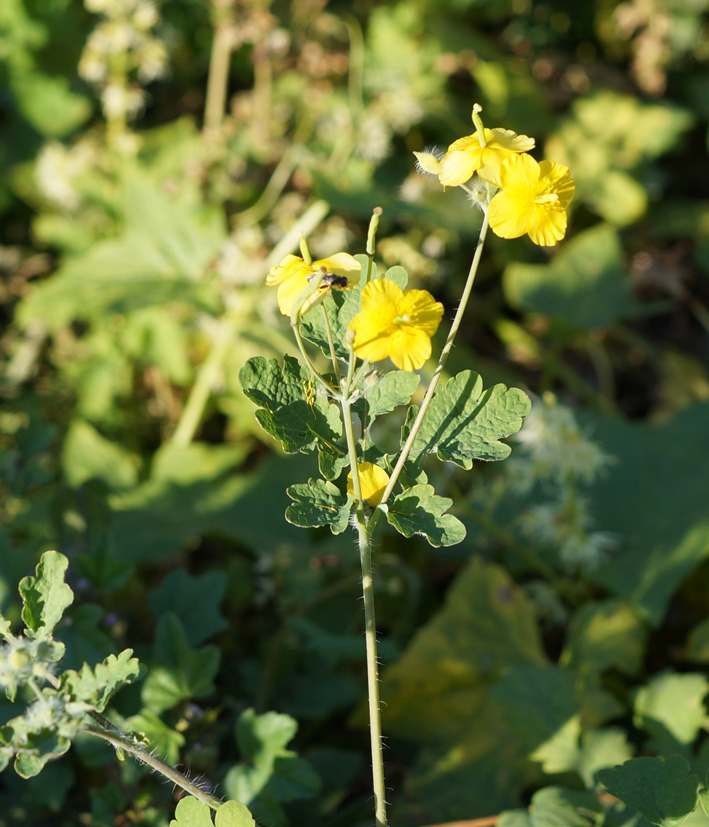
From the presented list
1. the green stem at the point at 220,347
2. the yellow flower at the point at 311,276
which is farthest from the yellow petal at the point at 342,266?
the green stem at the point at 220,347

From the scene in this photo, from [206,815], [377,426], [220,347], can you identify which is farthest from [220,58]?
[206,815]

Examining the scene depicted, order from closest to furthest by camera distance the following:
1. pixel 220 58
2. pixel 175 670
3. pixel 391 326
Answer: pixel 391 326 < pixel 175 670 < pixel 220 58

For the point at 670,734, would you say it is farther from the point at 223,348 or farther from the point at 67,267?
the point at 67,267

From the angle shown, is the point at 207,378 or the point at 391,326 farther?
the point at 207,378

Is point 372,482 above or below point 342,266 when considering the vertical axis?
below

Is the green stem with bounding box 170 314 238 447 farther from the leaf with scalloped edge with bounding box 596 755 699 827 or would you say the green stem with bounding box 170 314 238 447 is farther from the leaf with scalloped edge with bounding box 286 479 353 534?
the leaf with scalloped edge with bounding box 596 755 699 827

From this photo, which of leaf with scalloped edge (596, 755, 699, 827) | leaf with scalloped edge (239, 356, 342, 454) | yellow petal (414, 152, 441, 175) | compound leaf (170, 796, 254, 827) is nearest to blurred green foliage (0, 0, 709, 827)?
leaf with scalloped edge (596, 755, 699, 827)

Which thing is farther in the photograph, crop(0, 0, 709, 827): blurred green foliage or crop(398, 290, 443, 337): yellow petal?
crop(0, 0, 709, 827): blurred green foliage

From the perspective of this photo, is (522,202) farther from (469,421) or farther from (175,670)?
(175,670)

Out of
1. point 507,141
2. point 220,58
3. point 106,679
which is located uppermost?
point 220,58

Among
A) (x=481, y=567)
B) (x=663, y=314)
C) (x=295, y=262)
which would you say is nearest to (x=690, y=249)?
(x=663, y=314)
